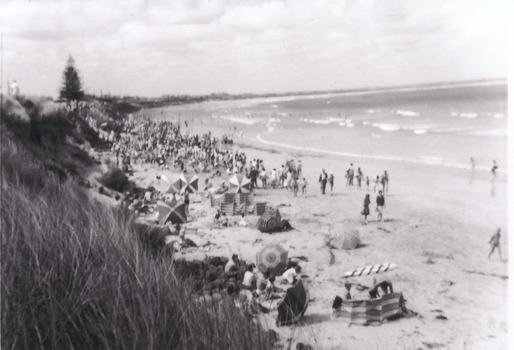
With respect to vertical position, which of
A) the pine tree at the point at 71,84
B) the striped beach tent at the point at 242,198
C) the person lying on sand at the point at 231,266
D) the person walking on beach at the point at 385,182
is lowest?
the person lying on sand at the point at 231,266

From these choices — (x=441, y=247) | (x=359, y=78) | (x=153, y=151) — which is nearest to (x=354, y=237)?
(x=441, y=247)

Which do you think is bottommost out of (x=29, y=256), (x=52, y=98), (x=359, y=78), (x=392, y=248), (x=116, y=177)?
(x=392, y=248)

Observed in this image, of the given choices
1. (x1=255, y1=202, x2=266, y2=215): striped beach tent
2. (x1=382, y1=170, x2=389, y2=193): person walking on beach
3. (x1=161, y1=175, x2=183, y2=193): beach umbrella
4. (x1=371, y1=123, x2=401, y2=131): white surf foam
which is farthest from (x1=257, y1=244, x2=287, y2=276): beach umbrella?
(x1=371, y1=123, x2=401, y2=131): white surf foam

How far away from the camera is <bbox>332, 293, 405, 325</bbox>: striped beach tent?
617 cm

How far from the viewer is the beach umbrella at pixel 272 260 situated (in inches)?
294

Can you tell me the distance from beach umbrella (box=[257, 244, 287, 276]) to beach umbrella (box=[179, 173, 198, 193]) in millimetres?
3433

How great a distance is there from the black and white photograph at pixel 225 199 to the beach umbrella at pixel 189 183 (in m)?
0.08

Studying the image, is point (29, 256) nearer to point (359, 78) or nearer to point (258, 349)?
point (258, 349)

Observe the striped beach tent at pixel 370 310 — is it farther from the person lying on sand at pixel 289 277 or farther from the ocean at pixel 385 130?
the ocean at pixel 385 130

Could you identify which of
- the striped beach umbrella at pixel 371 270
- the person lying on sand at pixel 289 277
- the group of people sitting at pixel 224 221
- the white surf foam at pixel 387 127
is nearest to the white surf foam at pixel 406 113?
the white surf foam at pixel 387 127

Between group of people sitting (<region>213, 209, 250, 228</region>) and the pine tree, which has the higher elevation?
the pine tree

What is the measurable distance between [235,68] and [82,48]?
8.11 ft

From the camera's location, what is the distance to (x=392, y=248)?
9.04 meters

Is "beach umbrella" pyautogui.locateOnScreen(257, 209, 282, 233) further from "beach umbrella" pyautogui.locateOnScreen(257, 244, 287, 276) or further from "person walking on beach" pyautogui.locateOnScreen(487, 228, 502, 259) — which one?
"person walking on beach" pyautogui.locateOnScreen(487, 228, 502, 259)
